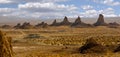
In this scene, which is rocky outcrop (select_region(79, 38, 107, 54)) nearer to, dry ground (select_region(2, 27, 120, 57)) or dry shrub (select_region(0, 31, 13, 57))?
dry ground (select_region(2, 27, 120, 57))

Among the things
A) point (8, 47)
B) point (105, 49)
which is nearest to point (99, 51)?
point (105, 49)

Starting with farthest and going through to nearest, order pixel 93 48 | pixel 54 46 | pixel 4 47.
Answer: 1. pixel 54 46
2. pixel 93 48
3. pixel 4 47

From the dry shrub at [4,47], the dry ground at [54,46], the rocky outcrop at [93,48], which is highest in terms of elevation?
the dry shrub at [4,47]

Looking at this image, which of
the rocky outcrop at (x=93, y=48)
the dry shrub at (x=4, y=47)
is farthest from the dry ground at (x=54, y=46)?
the dry shrub at (x=4, y=47)

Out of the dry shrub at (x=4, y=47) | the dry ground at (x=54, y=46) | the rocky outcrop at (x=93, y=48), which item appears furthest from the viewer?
the rocky outcrop at (x=93, y=48)

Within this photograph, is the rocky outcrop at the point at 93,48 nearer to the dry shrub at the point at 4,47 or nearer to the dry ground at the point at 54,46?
the dry ground at the point at 54,46

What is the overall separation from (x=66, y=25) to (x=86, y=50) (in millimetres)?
146282

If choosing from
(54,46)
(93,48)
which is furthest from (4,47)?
(54,46)

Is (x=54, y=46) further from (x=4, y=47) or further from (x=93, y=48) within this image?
(x=4, y=47)

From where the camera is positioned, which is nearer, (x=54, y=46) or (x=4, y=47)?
(x=4, y=47)

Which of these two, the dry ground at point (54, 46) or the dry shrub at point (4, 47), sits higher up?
the dry shrub at point (4, 47)

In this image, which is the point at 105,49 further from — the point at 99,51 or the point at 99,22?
the point at 99,22

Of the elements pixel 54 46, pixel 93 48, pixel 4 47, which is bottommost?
pixel 54 46

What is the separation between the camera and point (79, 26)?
174000mm
